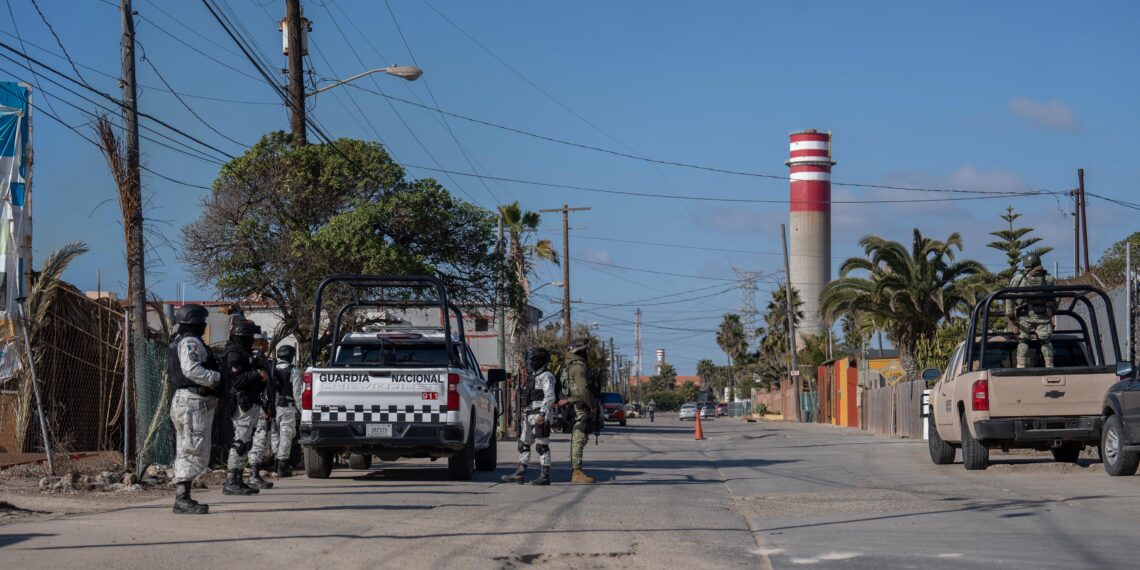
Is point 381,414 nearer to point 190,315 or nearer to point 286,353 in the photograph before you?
point 286,353

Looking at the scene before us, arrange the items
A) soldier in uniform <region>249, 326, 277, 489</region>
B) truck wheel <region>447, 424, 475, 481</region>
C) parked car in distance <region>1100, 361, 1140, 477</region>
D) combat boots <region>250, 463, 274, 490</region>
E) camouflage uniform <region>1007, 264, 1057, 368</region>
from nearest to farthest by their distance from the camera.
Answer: soldier in uniform <region>249, 326, 277, 489</region>
combat boots <region>250, 463, 274, 490</region>
parked car in distance <region>1100, 361, 1140, 477</region>
truck wheel <region>447, 424, 475, 481</region>
camouflage uniform <region>1007, 264, 1057, 368</region>

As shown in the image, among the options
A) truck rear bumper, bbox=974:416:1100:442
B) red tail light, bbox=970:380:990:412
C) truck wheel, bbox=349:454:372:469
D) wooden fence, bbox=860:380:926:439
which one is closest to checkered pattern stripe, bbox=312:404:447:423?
truck wheel, bbox=349:454:372:469

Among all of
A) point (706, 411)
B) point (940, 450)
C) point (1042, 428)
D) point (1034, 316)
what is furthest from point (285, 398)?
point (706, 411)

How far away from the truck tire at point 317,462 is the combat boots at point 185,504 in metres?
4.72

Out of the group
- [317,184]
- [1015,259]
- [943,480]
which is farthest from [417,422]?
[1015,259]

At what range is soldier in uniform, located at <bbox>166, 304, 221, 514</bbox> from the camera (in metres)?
10.5

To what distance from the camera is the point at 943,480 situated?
14.9 meters

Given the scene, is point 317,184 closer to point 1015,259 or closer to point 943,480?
point 943,480

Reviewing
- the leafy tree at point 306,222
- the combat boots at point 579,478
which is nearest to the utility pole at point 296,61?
the leafy tree at point 306,222

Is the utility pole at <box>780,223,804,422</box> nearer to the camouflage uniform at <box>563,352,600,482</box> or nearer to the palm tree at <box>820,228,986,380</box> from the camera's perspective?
the palm tree at <box>820,228,986,380</box>

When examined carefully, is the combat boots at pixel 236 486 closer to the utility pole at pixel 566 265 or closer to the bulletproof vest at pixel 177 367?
the bulletproof vest at pixel 177 367

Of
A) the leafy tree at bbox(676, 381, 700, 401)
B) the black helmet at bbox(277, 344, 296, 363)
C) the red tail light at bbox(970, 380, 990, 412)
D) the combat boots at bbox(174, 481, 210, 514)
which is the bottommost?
the leafy tree at bbox(676, 381, 700, 401)

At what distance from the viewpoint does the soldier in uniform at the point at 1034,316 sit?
54.0 ft

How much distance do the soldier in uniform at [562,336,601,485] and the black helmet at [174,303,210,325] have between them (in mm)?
5149
